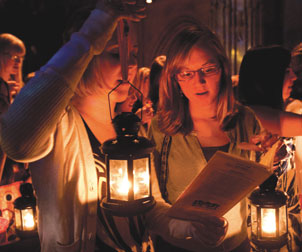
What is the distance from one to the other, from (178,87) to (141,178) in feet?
2.96

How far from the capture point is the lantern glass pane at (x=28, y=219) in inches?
129

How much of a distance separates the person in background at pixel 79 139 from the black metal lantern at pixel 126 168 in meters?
0.10

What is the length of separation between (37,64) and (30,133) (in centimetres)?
922

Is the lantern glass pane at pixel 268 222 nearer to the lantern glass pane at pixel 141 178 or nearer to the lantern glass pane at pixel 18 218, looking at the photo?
the lantern glass pane at pixel 141 178

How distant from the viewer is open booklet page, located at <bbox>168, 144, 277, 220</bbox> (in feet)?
5.25

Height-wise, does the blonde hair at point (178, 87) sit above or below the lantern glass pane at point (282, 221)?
above

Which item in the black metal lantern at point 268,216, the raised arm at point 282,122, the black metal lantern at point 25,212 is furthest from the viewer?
the black metal lantern at point 25,212

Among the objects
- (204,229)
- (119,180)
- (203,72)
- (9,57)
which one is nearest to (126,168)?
(119,180)

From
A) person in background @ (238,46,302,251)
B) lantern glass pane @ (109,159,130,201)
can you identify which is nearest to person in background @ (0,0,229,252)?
lantern glass pane @ (109,159,130,201)

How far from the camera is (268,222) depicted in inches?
83.5

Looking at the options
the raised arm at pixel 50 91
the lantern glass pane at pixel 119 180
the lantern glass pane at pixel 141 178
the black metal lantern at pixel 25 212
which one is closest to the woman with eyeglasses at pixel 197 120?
the lantern glass pane at pixel 141 178

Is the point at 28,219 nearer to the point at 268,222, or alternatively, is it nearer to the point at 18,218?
the point at 18,218

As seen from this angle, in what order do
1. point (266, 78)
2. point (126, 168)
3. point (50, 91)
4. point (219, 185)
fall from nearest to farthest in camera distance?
point (50, 91)
point (126, 168)
point (219, 185)
point (266, 78)

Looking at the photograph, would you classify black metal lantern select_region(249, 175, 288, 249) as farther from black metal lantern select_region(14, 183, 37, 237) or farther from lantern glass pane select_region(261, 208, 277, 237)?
black metal lantern select_region(14, 183, 37, 237)
